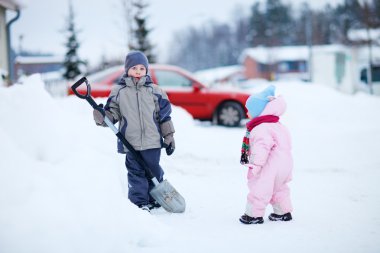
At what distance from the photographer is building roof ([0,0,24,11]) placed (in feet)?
38.1

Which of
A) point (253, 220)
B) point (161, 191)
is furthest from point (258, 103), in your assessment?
point (161, 191)

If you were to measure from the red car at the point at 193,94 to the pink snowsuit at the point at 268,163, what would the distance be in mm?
6164

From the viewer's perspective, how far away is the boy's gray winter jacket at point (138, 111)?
3.91m

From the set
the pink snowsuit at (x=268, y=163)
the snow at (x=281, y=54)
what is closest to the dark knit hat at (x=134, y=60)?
the pink snowsuit at (x=268, y=163)

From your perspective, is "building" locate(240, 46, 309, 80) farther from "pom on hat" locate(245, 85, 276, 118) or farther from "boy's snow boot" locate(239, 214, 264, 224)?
"boy's snow boot" locate(239, 214, 264, 224)

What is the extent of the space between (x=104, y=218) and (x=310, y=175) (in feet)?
11.7

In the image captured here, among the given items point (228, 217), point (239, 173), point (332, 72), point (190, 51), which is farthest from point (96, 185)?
point (190, 51)

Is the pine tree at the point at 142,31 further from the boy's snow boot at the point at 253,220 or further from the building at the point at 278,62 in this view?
the building at the point at 278,62

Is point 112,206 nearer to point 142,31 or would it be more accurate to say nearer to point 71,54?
point 142,31

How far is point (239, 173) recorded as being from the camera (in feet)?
19.1

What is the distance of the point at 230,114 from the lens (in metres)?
10.3

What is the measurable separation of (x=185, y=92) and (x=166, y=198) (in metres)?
6.17

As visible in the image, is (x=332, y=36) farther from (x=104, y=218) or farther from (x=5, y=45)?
(x=104, y=218)

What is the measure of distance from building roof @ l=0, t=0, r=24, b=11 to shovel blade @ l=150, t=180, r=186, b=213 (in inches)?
378
